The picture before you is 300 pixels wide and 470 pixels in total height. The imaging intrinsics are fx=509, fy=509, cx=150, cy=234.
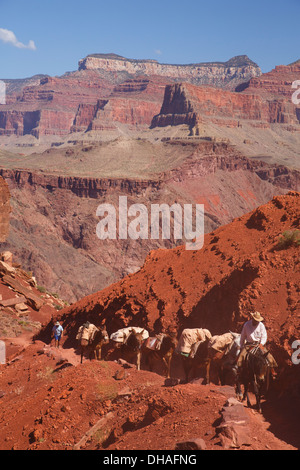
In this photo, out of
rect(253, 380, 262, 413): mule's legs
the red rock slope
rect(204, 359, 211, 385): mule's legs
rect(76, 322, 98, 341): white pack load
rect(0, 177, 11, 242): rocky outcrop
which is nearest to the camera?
rect(253, 380, 262, 413): mule's legs

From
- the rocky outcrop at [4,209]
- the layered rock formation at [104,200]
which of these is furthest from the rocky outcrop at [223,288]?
the layered rock formation at [104,200]

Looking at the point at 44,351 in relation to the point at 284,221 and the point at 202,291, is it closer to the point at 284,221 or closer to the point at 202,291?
the point at 202,291

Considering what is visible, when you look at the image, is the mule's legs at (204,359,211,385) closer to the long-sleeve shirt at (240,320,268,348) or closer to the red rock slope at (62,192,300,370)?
the long-sleeve shirt at (240,320,268,348)

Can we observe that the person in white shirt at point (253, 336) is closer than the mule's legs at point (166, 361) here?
Yes

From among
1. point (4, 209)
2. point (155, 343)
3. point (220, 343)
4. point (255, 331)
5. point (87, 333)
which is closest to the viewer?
point (255, 331)

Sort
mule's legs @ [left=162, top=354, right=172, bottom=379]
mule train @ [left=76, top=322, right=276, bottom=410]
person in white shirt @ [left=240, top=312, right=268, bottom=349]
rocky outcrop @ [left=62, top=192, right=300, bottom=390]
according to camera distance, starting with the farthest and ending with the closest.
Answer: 1. mule's legs @ [left=162, top=354, right=172, bottom=379]
2. rocky outcrop @ [left=62, top=192, right=300, bottom=390]
3. person in white shirt @ [left=240, top=312, right=268, bottom=349]
4. mule train @ [left=76, top=322, right=276, bottom=410]

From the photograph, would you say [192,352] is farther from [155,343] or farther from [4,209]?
[4,209]

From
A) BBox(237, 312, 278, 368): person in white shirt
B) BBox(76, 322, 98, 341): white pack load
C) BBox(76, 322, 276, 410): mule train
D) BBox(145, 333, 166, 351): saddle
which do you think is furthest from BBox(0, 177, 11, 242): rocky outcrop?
BBox(237, 312, 278, 368): person in white shirt

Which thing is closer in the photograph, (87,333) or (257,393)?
(257,393)

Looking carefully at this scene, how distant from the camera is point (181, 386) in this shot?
494 inches

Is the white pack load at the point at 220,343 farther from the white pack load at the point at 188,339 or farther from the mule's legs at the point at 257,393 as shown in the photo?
the mule's legs at the point at 257,393

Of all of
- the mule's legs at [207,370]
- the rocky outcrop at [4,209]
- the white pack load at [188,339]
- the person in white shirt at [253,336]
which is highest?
the rocky outcrop at [4,209]

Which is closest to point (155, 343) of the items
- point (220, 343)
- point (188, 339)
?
point (188, 339)
